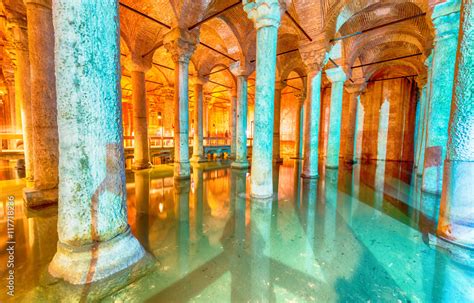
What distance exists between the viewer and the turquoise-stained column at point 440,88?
441 centimetres

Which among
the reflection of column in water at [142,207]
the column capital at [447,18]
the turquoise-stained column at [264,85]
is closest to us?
the reflection of column in water at [142,207]

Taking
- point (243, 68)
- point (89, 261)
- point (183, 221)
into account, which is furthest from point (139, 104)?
point (89, 261)

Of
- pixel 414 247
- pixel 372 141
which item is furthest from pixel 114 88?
pixel 372 141

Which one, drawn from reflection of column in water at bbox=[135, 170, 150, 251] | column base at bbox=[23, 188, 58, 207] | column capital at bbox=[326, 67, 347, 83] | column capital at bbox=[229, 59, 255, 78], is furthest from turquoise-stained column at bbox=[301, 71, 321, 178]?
column base at bbox=[23, 188, 58, 207]

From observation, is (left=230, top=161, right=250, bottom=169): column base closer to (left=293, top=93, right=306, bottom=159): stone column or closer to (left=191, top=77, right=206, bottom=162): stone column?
(left=191, top=77, right=206, bottom=162): stone column

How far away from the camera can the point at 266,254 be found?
2.50 meters

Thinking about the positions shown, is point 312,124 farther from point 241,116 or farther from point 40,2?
point 40,2

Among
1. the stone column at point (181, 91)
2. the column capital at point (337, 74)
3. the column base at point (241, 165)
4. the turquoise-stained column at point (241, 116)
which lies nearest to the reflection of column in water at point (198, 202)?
the stone column at point (181, 91)

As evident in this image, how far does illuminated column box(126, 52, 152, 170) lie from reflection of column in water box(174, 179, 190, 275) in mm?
3408

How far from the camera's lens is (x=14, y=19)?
15.1ft

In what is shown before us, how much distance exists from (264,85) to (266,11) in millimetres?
1631

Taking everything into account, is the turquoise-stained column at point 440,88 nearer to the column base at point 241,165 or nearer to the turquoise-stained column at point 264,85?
the turquoise-stained column at point 264,85

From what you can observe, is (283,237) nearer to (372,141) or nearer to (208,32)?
(208,32)

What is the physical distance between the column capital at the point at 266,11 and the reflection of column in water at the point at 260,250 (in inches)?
165
